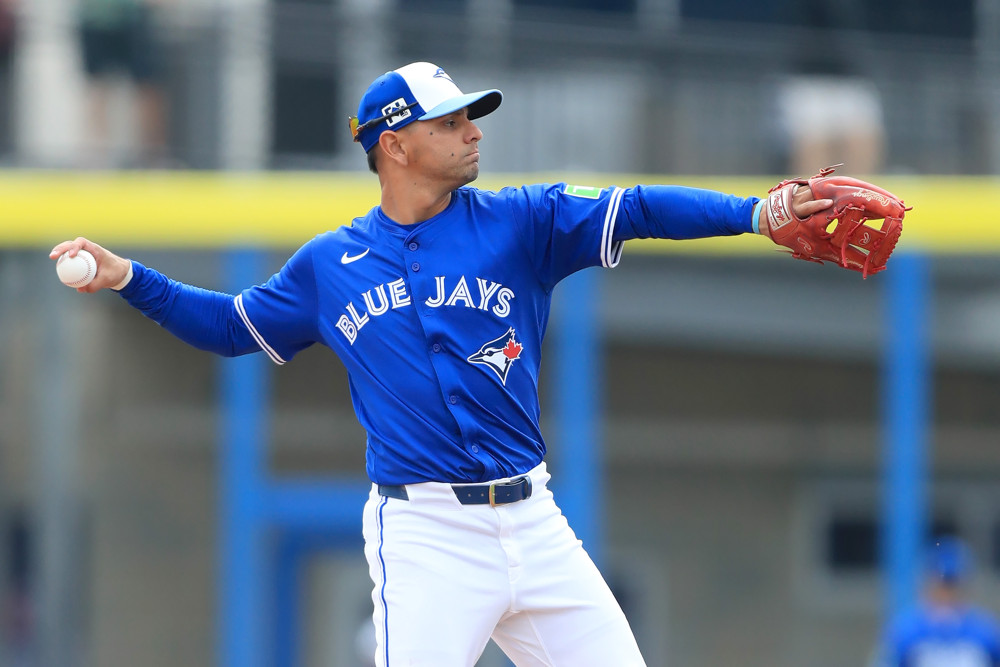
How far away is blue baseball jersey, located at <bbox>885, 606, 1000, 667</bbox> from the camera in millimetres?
7398

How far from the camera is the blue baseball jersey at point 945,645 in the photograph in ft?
24.3

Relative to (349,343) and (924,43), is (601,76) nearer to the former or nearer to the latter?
(924,43)

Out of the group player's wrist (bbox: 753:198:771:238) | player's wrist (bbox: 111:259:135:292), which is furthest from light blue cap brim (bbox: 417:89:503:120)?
player's wrist (bbox: 111:259:135:292)

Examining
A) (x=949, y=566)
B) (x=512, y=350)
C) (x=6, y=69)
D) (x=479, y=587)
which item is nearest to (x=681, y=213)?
(x=512, y=350)

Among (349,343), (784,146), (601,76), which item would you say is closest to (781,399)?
(784,146)

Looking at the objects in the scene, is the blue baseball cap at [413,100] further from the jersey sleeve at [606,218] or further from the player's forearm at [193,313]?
the player's forearm at [193,313]

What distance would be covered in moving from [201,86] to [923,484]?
5214 mm

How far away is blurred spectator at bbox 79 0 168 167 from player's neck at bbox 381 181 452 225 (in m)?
5.60

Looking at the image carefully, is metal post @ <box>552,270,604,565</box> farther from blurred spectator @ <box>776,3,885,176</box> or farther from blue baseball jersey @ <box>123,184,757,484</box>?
blue baseball jersey @ <box>123,184,757,484</box>

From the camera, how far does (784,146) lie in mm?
9289

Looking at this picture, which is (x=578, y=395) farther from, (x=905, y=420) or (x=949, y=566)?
(x=949, y=566)

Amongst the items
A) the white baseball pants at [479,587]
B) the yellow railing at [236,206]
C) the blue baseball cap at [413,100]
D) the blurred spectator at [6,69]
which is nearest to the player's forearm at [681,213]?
the blue baseball cap at [413,100]

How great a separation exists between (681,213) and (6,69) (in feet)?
22.7

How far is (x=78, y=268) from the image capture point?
11.6 feet
